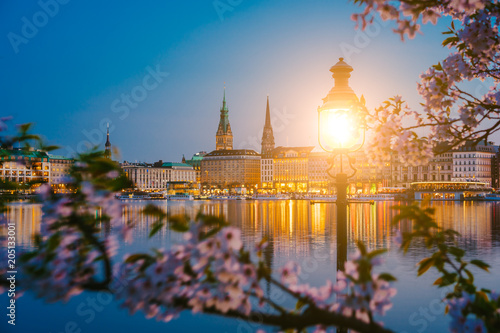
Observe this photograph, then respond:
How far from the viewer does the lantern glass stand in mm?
5613

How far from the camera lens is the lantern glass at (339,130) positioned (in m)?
5.61

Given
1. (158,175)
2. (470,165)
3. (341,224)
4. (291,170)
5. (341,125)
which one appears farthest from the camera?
(158,175)

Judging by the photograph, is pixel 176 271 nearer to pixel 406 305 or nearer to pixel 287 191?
pixel 406 305

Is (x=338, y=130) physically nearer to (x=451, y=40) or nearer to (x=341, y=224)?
(x=341, y=224)

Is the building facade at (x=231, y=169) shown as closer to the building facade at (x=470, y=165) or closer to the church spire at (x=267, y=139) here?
the church spire at (x=267, y=139)

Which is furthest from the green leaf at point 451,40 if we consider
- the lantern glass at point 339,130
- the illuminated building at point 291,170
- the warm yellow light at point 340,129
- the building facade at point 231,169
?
the building facade at point 231,169

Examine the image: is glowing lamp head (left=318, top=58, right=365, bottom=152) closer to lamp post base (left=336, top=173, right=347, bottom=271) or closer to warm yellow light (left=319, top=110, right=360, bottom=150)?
warm yellow light (left=319, top=110, right=360, bottom=150)

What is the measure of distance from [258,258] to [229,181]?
542 feet

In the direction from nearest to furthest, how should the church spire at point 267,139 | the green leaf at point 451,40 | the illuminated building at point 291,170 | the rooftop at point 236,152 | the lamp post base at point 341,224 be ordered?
1. the green leaf at point 451,40
2. the lamp post base at point 341,224
3. the illuminated building at point 291,170
4. the rooftop at point 236,152
5. the church spire at point 267,139

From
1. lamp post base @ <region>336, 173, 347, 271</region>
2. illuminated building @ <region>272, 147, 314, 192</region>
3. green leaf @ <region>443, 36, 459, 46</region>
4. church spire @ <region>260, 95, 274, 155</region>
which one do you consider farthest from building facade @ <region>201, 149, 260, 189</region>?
green leaf @ <region>443, 36, 459, 46</region>

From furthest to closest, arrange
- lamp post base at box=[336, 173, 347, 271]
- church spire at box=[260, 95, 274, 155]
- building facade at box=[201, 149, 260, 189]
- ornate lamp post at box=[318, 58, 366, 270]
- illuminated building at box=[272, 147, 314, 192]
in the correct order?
church spire at box=[260, 95, 274, 155] → building facade at box=[201, 149, 260, 189] → illuminated building at box=[272, 147, 314, 192] → ornate lamp post at box=[318, 58, 366, 270] → lamp post base at box=[336, 173, 347, 271]

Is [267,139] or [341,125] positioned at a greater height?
[267,139]

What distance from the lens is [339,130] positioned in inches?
224

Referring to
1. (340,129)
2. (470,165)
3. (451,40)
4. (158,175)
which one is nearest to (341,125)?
(340,129)
